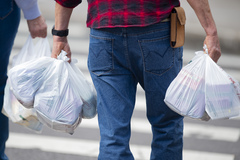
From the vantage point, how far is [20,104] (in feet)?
9.72

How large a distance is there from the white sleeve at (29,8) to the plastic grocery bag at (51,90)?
1.53 feet

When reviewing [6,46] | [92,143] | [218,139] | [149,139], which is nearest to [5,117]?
[6,46]

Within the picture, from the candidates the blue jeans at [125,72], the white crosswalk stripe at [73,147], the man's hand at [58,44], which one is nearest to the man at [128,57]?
the blue jeans at [125,72]

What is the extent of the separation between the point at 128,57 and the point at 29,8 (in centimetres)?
92

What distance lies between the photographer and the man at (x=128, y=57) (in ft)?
7.36

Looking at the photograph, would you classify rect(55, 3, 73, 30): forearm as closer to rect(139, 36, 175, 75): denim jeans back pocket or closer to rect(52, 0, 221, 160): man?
rect(52, 0, 221, 160): man

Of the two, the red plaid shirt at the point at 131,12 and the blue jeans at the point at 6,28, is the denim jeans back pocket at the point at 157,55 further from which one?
the blue jeans at the point at 6,28

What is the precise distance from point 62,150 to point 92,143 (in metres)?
0.28

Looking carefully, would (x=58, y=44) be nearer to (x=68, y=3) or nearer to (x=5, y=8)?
(x=68, y=3)

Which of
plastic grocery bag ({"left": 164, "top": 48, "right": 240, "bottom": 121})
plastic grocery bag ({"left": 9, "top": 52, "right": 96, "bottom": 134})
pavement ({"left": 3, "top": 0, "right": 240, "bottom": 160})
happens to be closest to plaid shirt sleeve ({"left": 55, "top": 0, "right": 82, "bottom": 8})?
plastic grocery bag ({"left": 9, "top": 52, "right": 96, "bottom": 134})

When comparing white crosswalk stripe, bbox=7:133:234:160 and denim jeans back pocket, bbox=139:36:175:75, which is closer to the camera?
denim jeans back pocket, bbox=139:36:175:75

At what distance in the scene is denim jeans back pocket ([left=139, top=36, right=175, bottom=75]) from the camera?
2.27 meters

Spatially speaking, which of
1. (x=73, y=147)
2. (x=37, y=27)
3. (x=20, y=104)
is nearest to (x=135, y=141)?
(x=73, y=147)

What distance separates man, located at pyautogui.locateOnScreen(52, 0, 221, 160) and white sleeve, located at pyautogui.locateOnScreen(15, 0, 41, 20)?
2.15 ft
